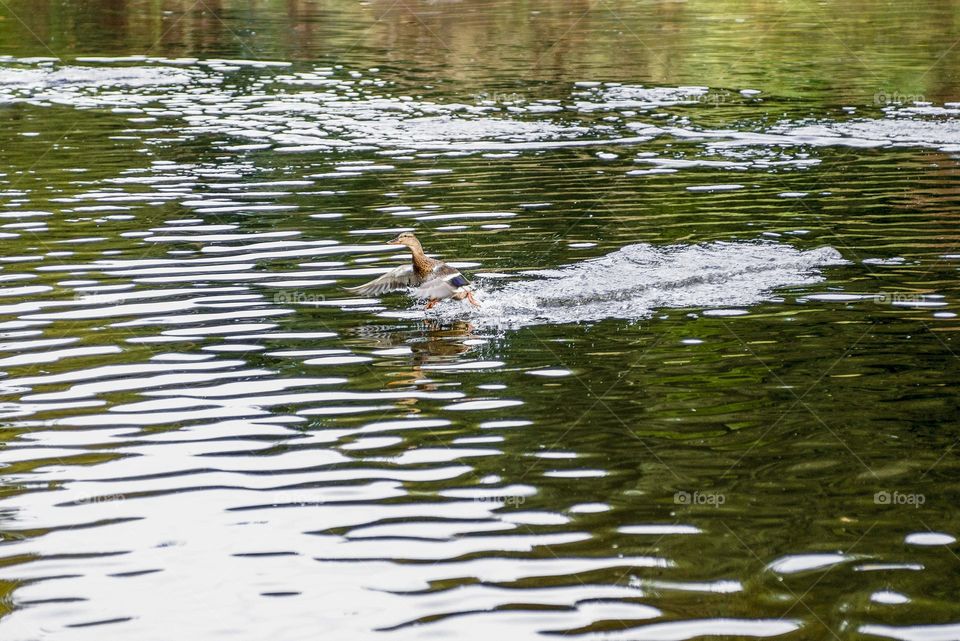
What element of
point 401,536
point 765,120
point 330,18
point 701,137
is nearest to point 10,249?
point 401,536

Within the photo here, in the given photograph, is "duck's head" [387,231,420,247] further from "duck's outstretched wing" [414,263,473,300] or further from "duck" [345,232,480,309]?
"duck's outstretched wing" [414,263,473,300]

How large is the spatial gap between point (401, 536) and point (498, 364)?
3.69 m

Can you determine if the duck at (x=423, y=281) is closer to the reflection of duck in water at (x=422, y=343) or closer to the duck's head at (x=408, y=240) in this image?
the duck's head at (x=408, y=240)

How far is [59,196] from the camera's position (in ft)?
62.4

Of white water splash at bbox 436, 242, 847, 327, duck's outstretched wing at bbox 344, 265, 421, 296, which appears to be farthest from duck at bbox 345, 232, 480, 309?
white water splash at bbox 436, 242, 847, 327

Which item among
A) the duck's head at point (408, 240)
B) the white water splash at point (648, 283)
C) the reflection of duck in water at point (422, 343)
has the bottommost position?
the reflection of duck in water at point (422, 343)

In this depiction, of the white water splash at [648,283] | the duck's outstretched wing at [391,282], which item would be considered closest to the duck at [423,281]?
the duck's outstretched wing at [391,282]

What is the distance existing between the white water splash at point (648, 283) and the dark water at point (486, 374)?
0.05 metres

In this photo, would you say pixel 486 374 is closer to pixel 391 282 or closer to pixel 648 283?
pixel 391 282

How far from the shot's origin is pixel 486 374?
37.1 ft

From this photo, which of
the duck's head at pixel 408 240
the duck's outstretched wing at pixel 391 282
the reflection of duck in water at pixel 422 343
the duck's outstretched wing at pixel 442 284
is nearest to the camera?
the reflection of duck in water at pixel 422 343

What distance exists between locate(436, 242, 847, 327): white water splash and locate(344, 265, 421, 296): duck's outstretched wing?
55cm

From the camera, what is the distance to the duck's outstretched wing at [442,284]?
42.8 feet

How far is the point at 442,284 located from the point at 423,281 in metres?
0.52
